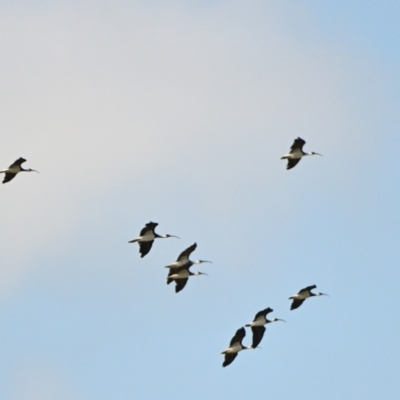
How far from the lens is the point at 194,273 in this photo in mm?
109562

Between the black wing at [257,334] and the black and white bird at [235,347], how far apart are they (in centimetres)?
110

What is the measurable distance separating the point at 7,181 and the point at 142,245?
24.2ft

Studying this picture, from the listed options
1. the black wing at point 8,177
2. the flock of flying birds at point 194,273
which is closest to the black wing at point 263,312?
the flock of flying birds at point 194,273

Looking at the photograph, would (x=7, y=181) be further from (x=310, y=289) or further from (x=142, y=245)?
(x=310, y=289)

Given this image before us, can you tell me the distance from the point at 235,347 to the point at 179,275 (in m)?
4.51

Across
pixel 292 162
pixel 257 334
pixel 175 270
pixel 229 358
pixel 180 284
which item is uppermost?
pixel 292 162

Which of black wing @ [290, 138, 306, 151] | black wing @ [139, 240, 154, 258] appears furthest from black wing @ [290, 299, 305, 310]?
black wing @ [139, 240, 154, 258]

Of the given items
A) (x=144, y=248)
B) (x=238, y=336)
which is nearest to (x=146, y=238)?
(x=144, y=248)

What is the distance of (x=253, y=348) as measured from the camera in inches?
4259

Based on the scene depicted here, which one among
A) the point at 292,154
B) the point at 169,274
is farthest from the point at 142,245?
the point at 292,154

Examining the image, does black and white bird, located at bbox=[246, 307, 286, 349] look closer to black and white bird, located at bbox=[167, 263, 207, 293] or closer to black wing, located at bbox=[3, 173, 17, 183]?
black and white bird, located at bbox=[167, 263, 207, 293]

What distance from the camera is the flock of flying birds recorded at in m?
106

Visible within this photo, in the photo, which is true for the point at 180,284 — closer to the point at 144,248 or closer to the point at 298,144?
the point at 144,248

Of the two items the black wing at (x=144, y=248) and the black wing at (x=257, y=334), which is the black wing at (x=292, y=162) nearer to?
the black wing at (x=144, y=248)
